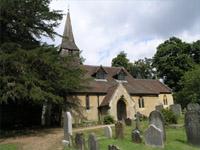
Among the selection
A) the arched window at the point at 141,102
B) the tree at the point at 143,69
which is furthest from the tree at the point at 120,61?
the arched window at the point at 141,102

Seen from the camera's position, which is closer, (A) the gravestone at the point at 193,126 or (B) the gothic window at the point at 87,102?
(A) the gravestone at the point at 193,126

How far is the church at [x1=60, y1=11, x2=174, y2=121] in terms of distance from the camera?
120 feet

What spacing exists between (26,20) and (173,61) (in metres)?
43.5

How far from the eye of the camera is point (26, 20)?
986 inches

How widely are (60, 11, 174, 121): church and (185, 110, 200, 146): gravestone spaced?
15.8 meters

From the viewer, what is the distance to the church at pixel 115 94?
36625 mm

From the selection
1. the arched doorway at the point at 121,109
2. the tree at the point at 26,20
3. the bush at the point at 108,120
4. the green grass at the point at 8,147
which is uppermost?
the tree at the point at 26,20

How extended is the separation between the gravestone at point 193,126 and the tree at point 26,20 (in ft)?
46.9

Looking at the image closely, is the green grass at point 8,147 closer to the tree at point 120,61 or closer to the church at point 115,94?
the church at point 115,94

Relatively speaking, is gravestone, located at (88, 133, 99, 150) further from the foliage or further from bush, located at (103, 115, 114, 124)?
bush, located at (103, 115, 114, 124)

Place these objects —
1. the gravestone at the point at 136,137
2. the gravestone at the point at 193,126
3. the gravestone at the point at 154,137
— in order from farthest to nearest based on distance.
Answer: the gravestone at the point at 136,137 → the gravestone at the point at 193,126 → the gravestone at the point at 154,137

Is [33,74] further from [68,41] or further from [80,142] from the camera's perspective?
[68,41]

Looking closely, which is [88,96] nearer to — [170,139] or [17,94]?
[17,94]

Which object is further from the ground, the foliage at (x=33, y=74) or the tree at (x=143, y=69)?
the tree at (x=143, y=69)
